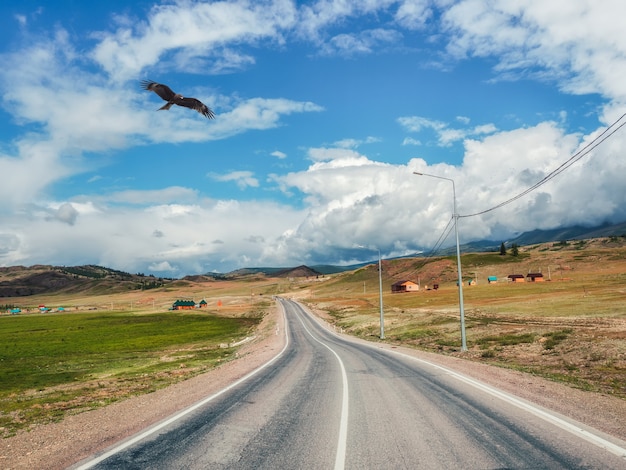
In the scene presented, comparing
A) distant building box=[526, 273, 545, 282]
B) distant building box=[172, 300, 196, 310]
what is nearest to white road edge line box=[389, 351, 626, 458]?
distant building box=[526, 273, 545, 282]

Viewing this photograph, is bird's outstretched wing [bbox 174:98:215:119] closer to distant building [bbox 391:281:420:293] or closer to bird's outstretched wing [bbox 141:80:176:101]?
bird's outstretched wing [bbox 141:80:176:101]

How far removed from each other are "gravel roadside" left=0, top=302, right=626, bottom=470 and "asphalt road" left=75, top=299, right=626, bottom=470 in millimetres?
672

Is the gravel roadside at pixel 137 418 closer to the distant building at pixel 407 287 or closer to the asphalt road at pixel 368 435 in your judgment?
the asphalt road at pixel 368 435

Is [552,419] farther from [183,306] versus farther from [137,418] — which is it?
[183,306]

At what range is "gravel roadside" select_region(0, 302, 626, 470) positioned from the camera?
895 cm

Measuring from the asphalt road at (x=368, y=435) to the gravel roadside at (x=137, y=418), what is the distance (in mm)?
672

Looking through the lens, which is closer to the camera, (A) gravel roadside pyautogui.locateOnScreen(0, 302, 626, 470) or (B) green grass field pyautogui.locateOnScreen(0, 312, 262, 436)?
(A) gravel roadside pyautogui.locateOnScreen(0, 302, 626, 470)

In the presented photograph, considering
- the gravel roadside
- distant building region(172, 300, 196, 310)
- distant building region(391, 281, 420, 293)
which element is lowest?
A: distant building region(172, 300, 196, 310)

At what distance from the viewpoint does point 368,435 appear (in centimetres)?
935

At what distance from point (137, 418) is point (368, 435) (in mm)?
6827

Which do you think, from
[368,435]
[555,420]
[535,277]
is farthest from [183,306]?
[555,420]

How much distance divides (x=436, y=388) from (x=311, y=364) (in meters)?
10.6

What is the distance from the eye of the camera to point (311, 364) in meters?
24.4

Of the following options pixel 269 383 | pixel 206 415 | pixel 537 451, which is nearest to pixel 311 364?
pixel 269 383
